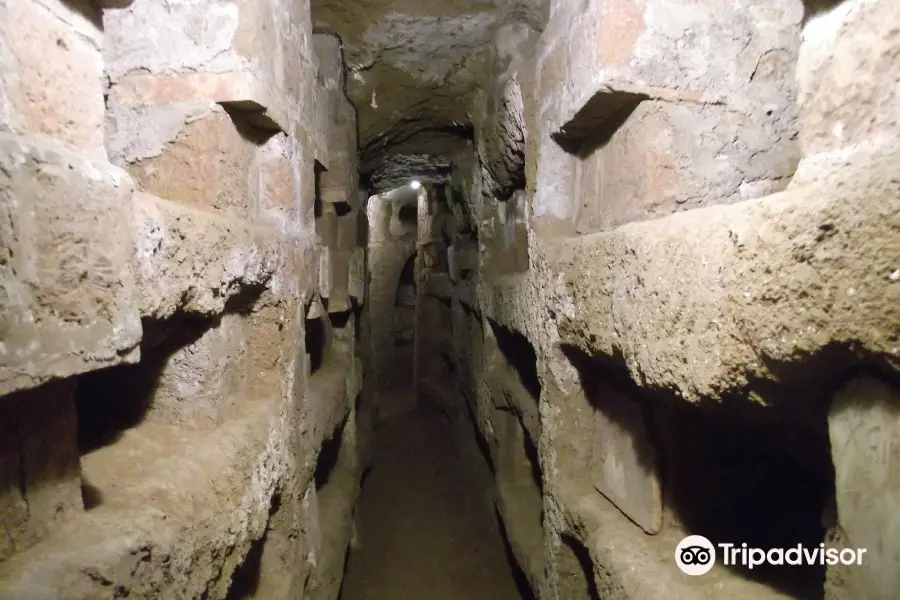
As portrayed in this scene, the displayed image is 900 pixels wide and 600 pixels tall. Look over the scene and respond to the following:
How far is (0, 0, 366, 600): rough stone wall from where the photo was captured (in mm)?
704

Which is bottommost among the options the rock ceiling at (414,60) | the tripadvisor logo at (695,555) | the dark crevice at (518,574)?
the dark crevice at (518,574)

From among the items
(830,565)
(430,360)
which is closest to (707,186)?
(830,565)

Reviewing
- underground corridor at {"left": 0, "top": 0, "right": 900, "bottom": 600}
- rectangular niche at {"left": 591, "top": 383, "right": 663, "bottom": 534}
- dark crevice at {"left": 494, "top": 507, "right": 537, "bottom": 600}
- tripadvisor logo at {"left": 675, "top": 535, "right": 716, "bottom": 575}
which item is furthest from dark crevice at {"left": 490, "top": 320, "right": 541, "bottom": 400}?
tripadvisor logo at {"left": 675, "top": 535, "right": 716, "bottom": 575}

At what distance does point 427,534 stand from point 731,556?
2510mm

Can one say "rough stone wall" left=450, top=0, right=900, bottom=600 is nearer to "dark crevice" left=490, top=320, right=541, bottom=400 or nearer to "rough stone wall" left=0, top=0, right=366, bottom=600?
"dark crevice" left=490, top=320, right=541, bottom=400

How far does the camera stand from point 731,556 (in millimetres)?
1179

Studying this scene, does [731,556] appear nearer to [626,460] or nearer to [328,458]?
[626,460]

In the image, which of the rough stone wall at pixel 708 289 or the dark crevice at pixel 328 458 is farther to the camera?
the dark crevice at pixel 328 458

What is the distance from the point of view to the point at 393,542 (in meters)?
3.28

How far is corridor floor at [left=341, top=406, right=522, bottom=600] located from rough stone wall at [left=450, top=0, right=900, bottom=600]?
0.65 m

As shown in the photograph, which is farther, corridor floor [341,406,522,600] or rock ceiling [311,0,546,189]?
corridor floor [341,406,522,600]

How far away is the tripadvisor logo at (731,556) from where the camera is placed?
44.0 inches

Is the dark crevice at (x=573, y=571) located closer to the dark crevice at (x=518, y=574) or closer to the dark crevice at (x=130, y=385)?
the dark crevice at (x=518, y=574)

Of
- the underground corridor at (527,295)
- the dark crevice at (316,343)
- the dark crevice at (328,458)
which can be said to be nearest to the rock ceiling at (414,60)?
the underground corridor at (527,295)
